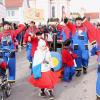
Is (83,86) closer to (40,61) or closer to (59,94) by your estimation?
(59,94)

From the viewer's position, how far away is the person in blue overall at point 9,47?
9812mm

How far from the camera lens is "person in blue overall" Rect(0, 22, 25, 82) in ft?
32.2

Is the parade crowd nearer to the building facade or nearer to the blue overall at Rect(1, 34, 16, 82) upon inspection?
the blue overall at Rect(1, 34, 16, 82)

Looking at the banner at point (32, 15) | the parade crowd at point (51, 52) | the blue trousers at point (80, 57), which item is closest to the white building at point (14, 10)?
the banner at point (32, 15)

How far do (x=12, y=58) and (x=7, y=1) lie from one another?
281ft

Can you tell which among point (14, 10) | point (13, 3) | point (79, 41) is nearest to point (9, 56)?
point (79, 41)

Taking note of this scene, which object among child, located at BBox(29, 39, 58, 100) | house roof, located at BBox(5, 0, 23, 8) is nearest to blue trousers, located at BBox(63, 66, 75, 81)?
child, located at BBox(29, 39, 58, 100)

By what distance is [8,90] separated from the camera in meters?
9.59

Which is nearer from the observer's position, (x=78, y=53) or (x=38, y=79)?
(x=38, y=79)

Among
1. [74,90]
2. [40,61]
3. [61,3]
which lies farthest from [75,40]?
[61,3]

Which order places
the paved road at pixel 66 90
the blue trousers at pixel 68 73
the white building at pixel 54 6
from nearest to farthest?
the paved road at pixel 66 90 → the blue trousers at pixel 68 73 → the white building at pixel 54 6

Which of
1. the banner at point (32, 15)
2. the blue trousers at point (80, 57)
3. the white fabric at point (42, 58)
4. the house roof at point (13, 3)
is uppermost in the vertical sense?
the house roof at point (13, 3)

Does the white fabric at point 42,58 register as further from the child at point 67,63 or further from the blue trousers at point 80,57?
the blue trousers at point 80,57

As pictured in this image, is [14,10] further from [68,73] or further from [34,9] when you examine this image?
[68,73]
